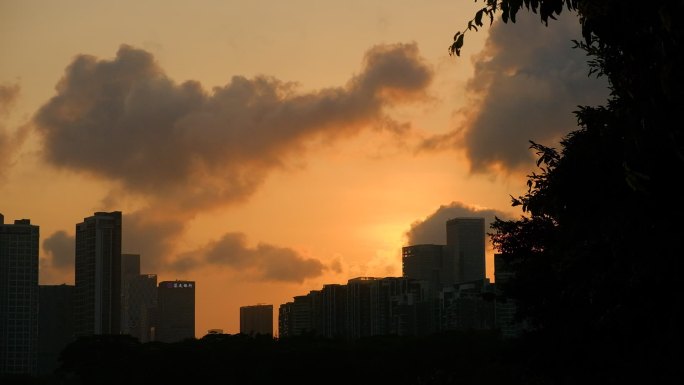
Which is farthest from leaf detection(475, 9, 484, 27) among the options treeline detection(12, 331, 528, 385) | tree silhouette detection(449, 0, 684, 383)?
treeline detection(12, 331, 528, 385)

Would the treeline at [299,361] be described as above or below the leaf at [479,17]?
below

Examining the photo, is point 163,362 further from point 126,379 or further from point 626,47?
point 626,47

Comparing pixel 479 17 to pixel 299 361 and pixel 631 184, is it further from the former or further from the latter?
pixel 299 361

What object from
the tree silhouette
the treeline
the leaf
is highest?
the leaf

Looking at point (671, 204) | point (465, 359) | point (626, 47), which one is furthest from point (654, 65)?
point (465, 359)

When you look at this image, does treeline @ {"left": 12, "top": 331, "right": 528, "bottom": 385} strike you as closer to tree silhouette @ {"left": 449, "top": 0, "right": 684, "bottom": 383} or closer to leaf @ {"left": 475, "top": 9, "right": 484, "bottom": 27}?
tree silhouette @ {"left": 449, "top": 0, "right": 684, "bottom": 383}

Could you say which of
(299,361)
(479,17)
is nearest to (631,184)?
(479,17)

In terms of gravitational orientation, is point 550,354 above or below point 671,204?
below

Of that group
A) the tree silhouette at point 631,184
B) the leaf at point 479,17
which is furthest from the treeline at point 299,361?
the leaf at point 479,17

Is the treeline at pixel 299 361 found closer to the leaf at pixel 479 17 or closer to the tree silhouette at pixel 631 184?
the tree silhouette at pixel 631 184

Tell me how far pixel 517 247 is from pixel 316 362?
308 feet

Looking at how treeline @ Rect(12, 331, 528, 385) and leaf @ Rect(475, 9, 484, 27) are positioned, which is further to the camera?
treeline @ Rect(12, 331, 528, 385)

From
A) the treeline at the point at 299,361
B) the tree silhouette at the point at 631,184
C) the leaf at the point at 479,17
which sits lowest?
the treeline at the point at 299,361

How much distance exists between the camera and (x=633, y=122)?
18906mm
